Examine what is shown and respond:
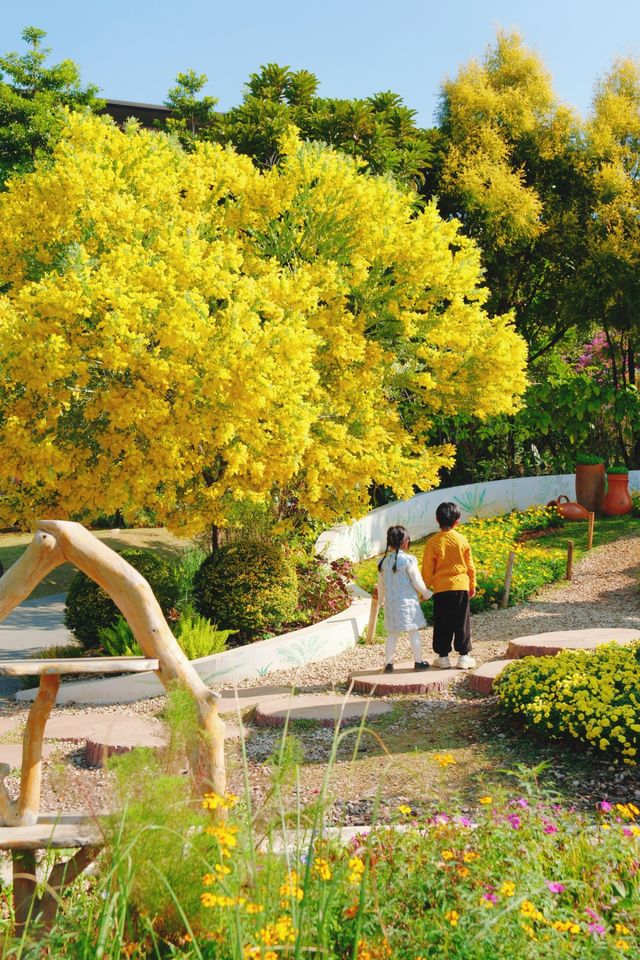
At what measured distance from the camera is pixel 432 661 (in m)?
8.55

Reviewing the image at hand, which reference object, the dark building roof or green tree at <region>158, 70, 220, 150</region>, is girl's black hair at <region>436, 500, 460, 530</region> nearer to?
green tree at <region>158, 70, 220, 150</region>

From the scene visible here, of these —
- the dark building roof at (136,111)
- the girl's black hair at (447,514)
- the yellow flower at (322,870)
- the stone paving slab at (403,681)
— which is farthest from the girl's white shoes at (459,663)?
the dark building roof at (136,111)

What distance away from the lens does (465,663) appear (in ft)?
26.2

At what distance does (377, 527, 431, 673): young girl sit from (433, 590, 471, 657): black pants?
17 centimetres

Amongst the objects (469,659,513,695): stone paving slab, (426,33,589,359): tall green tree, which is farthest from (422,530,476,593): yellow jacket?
(426,33,589,359): tall green tree

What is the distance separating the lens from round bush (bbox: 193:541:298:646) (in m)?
9.06

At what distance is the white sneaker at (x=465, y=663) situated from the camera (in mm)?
7983

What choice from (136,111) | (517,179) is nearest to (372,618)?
(517,179)

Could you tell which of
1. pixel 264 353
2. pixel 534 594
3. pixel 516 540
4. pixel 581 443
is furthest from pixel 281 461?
pixel 581 443

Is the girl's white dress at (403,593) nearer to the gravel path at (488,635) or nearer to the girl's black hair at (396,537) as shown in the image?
the girl's black hair at (396,537)

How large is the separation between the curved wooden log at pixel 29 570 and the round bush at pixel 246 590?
5.85 m

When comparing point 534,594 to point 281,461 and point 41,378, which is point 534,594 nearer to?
point 281,461

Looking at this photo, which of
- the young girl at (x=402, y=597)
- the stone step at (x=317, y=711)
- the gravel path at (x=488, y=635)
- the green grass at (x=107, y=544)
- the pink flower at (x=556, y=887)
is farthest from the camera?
the green grass at (x=107, y=544)

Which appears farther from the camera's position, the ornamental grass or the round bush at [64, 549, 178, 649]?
the round bush at [64, 549, 178, 649]
